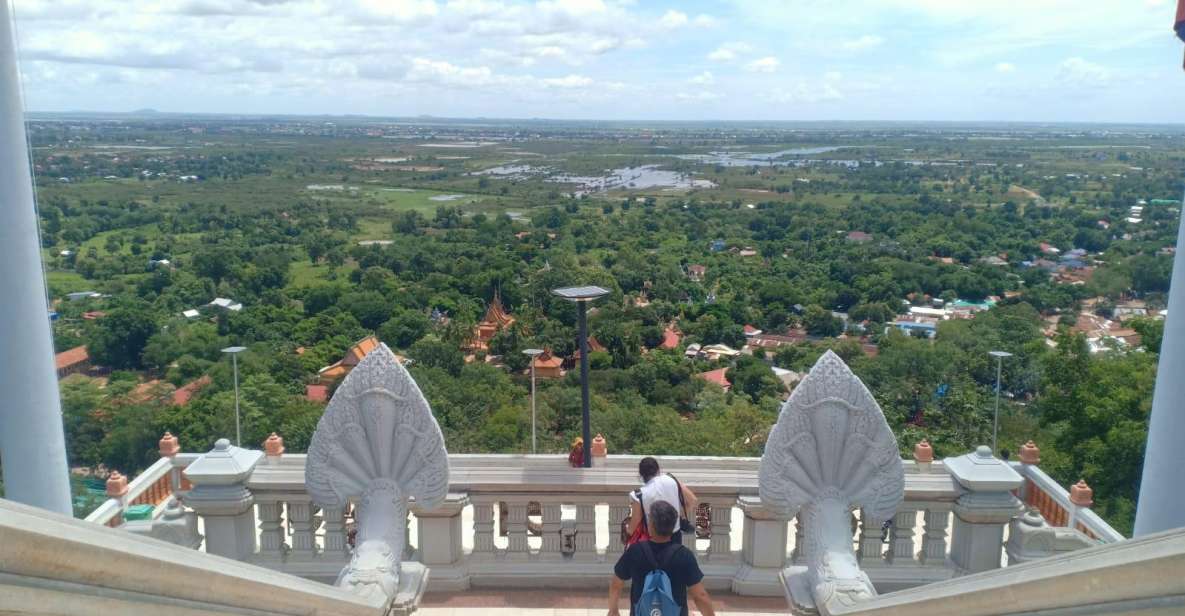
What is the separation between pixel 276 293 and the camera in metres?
68.2

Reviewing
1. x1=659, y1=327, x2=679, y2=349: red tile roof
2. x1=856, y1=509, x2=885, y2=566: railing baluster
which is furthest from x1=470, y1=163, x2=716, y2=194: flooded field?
x1=856, y1=509, x2=885, y2=566: railing baluster

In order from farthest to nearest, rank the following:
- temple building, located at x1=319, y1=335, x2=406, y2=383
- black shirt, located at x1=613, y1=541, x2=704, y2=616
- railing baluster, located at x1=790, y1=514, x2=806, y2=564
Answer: temple building, located at x1=319, y1=335, x2=406, y2=383, railing baluster, located at x1=790, y1=514, x2=806, y2=564, black shirt, located at x1=613, y1=541, x2=704, y2=616

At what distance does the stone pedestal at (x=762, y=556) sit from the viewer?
19.9 feet

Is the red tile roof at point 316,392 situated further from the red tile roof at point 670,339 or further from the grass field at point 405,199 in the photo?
the grass field at point 405,199

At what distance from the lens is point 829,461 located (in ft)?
18.0

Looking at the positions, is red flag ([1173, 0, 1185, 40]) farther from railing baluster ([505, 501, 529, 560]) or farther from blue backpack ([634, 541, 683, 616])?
railing baluster ([505, 501, 529, 560])

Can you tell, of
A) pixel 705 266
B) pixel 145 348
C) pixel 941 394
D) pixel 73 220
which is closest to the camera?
pixel 941 394

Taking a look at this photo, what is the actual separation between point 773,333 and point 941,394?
24372 millimetres

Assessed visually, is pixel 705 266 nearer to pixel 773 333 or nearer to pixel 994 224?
pixel 773 333

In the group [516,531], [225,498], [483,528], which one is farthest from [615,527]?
[225,498]

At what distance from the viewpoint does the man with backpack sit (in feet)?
14.8

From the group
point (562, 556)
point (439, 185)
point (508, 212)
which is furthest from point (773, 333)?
point (439, 185)

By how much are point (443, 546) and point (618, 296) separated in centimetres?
5764

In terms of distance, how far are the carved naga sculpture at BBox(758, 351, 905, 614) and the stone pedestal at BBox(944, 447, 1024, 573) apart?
29.9 inches
